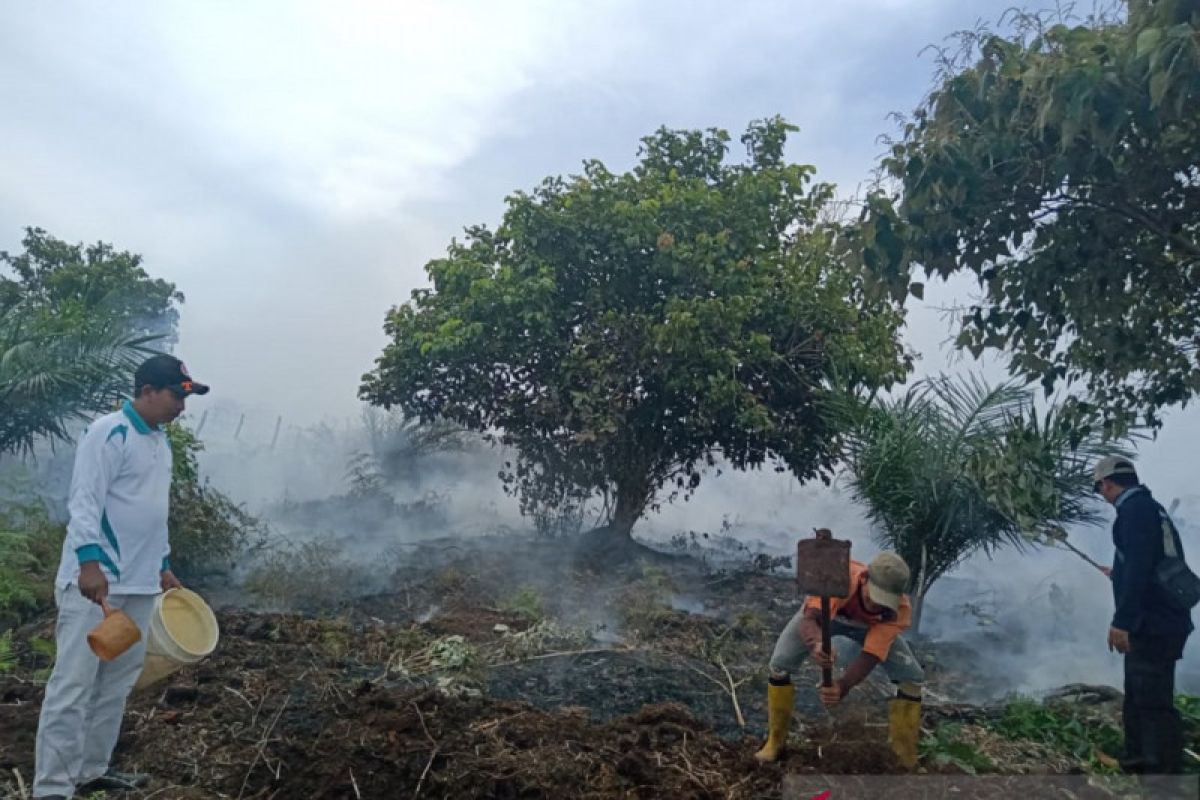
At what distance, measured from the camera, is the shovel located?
4539 mm

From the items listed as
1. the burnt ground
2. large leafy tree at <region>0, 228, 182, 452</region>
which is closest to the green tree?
large leafy tree at <region>0, 228, 182, 452</region>

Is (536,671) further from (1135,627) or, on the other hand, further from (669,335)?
(669,335)

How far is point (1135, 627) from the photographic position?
16.6ft

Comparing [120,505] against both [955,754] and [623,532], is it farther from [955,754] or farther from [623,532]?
[623,532]

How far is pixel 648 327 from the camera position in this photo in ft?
37.6

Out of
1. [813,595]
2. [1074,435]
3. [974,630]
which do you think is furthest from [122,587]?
[974,630]

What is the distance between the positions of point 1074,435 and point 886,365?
3.45 m

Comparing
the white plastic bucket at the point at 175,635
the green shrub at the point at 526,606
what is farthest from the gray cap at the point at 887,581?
the green shrub at the point at 526,606

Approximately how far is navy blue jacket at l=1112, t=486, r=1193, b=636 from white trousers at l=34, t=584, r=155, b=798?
16.5ft

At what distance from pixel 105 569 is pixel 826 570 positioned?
336cm

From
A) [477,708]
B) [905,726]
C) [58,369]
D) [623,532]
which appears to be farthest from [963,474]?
[58,369]

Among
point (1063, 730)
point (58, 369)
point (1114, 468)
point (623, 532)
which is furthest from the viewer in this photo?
point (623, 532)

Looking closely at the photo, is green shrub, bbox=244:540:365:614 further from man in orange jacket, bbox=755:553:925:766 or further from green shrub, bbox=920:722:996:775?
green shrub, bbox=920:722:996:775

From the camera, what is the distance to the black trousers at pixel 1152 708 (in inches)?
193
